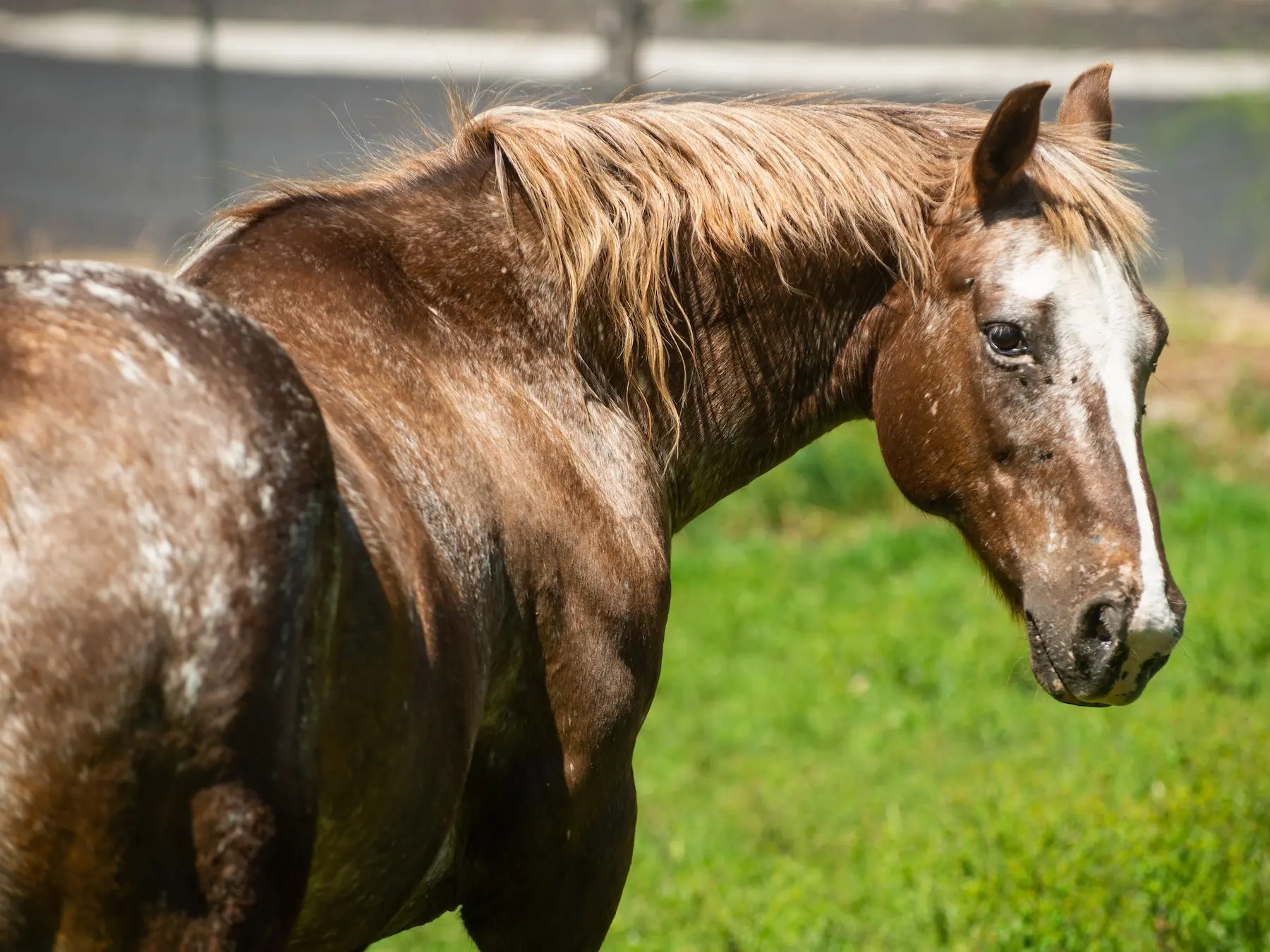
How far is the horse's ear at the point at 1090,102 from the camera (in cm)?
278

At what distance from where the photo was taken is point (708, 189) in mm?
2441

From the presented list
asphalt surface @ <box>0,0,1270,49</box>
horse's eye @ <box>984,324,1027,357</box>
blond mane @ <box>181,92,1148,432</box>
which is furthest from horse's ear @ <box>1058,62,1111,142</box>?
asphalt surface @ <box>0,0,1270,49</box>

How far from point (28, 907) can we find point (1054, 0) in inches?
450

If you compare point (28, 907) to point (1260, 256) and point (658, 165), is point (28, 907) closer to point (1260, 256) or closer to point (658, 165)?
point (658, 165)

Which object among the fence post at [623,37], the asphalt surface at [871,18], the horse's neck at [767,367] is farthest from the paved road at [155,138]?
the horse's neck at [767,367]

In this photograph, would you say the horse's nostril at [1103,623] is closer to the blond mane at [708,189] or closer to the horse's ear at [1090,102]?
the blond mane at [708,189]

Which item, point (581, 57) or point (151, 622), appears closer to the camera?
point (151, 622)

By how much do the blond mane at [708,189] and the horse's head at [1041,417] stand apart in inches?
2.7

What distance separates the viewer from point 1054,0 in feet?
36.3

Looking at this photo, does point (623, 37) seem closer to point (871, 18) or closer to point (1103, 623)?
point (871, 18)

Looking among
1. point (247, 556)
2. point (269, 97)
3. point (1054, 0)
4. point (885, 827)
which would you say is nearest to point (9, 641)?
point (247, 556)

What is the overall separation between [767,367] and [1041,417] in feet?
1.79

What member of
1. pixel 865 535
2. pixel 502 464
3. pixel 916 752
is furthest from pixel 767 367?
pixel 865 535

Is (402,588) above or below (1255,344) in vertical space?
above
